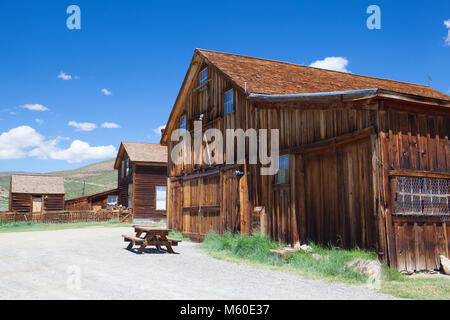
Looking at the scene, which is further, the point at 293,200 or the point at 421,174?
the point at 293,200

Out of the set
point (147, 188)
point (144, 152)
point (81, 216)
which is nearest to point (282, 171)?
point (147, 188)

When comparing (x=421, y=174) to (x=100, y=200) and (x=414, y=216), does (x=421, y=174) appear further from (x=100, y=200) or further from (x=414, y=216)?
(x=100, y=200)

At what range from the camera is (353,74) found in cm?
1823

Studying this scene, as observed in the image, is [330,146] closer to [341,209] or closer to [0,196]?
[341,209]

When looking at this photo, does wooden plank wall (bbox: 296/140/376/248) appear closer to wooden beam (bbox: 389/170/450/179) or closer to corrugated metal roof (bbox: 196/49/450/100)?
wooden beam (bbox: 389/170/450/179)

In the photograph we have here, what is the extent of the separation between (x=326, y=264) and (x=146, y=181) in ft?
87.4

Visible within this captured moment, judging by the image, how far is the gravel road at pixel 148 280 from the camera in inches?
245

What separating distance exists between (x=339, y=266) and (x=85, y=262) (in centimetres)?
564

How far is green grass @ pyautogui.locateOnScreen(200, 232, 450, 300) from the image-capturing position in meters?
6.98

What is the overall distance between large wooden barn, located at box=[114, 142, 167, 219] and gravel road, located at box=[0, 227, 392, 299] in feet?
73.6

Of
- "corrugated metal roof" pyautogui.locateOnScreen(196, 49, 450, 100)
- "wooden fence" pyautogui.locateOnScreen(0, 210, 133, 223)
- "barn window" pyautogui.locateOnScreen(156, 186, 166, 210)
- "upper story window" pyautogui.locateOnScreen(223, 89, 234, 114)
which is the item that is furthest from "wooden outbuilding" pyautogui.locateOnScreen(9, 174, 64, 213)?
"upper story window" pyautogui.locateOnScreen(223, 89, 234, 114)

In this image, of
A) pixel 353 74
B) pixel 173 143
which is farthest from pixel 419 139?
pixel 173 143

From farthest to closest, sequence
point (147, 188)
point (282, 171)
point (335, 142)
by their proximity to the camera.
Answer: point (147, 188) < point (282, 171) < point (335, 142)

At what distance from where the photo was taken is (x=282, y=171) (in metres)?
11.8
